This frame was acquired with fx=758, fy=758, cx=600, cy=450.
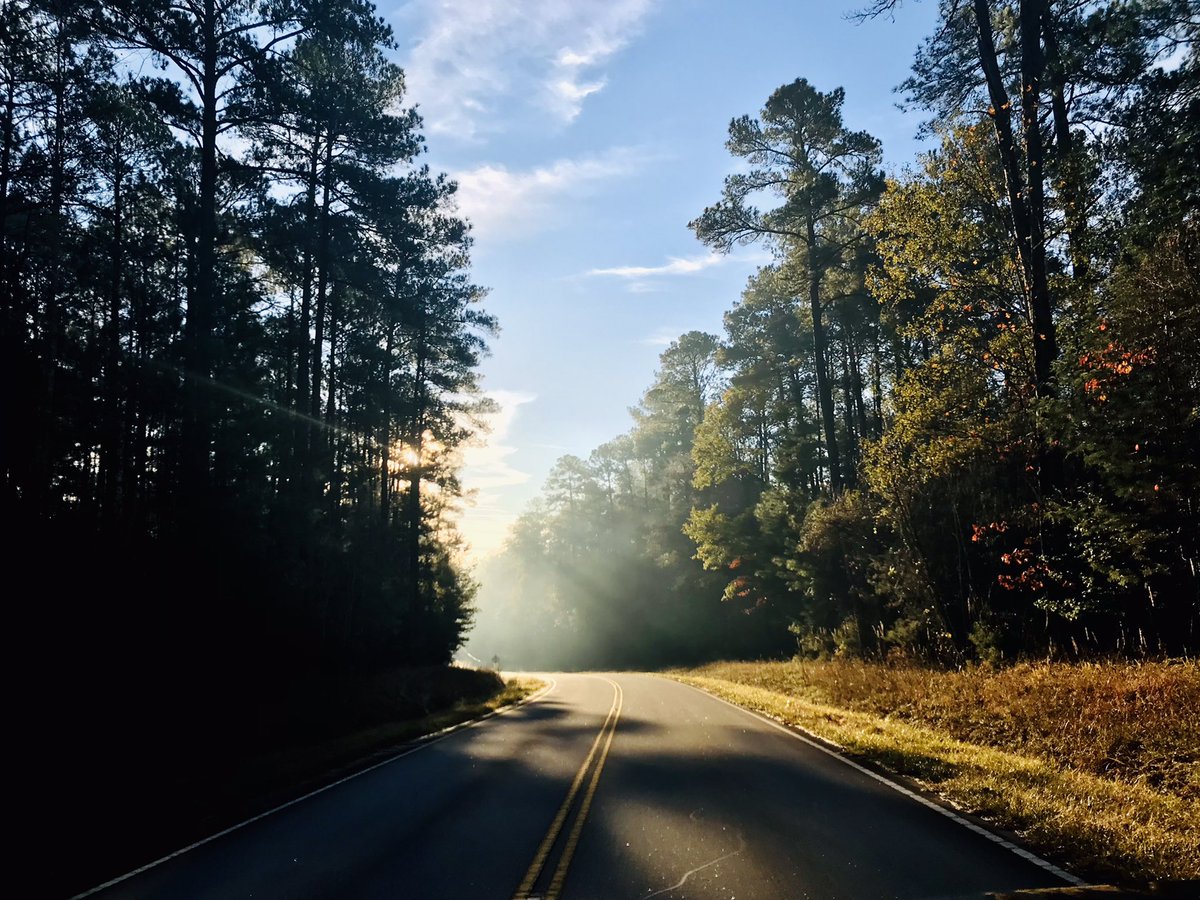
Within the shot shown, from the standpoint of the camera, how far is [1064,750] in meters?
10.5

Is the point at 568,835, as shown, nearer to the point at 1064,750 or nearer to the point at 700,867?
the point at 700,867

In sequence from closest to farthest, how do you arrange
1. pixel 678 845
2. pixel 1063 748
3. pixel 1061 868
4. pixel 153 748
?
pixel 1061 868
pixel 678 845
pixel 1063 748
pixel 153 748

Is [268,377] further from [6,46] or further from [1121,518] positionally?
[1121,518]

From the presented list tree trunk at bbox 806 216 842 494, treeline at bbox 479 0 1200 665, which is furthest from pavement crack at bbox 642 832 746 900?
tree trunk at bbox 806 216 842 494

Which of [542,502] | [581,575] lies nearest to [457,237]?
[581,575]

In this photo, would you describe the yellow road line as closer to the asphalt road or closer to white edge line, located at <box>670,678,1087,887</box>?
the asphalt road

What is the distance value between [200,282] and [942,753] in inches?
676

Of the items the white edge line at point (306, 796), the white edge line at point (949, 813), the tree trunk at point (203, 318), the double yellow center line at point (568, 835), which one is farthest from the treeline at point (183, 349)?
the white edge line at point (949, 813)

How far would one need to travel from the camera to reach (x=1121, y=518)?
38.5 feet

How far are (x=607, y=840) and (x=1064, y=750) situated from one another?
703 cm

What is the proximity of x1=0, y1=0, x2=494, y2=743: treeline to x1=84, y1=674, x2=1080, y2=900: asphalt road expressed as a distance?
517 cm

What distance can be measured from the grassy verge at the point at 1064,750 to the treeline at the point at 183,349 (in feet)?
40.9

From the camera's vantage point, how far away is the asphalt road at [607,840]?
20.2ft

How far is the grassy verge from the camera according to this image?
6.68 m
